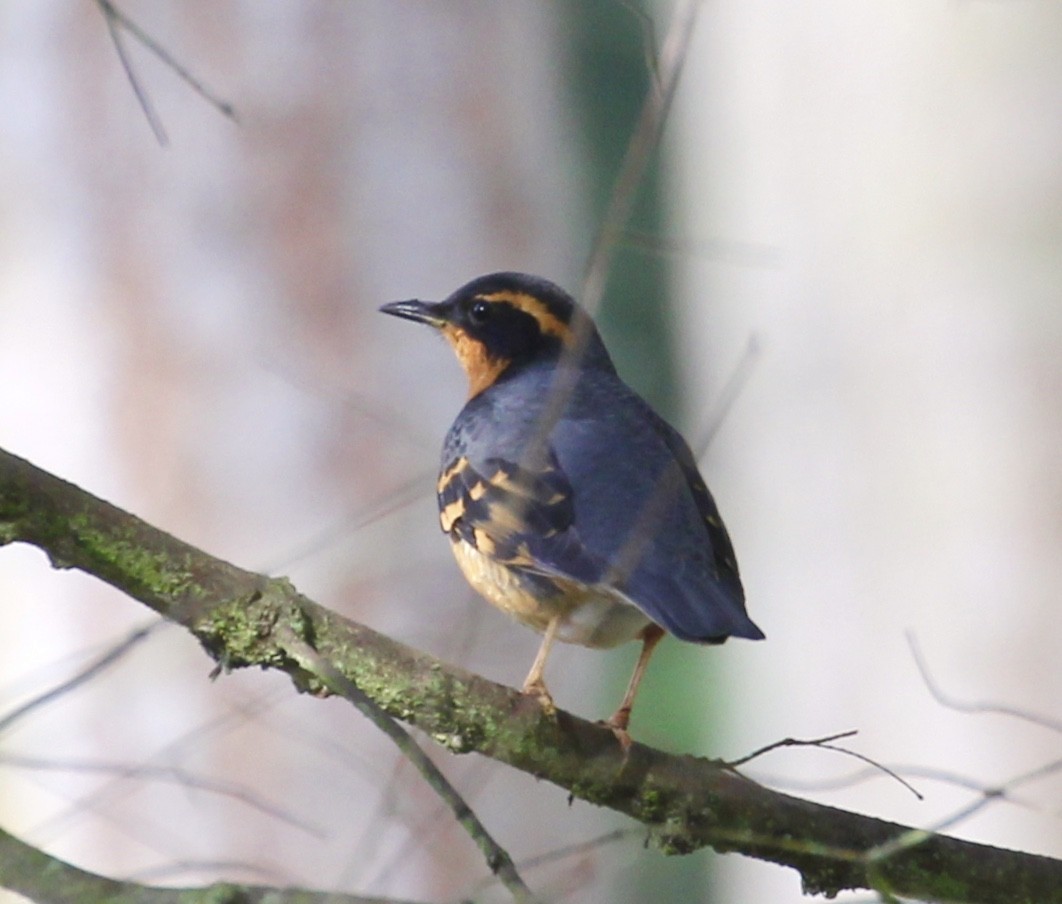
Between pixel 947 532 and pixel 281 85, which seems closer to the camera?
pixel 281 85

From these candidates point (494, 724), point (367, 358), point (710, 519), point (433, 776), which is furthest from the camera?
point (367, 358)

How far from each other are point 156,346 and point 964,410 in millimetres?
2770

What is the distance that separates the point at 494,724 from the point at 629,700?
711mm

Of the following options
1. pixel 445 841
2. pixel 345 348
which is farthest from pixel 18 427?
pixel 445 841

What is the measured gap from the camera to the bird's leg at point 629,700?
9.70 ft

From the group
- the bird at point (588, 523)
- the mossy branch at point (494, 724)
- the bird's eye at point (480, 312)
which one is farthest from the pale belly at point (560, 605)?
the bird's eye at point (480, 312)

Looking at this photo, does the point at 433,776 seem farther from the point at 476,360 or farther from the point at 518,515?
the point at 476,360

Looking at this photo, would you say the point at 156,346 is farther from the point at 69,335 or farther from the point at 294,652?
the point at 294,652

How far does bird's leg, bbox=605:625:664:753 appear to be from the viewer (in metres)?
2.96

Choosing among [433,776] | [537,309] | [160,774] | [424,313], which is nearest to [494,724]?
[433,776]

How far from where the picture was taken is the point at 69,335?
16.5 ft

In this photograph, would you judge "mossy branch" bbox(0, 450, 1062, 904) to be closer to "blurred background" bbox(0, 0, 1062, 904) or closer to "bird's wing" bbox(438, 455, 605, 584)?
"bird's wing" bbox(438, 455, 605, 584)

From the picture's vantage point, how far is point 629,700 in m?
3.44

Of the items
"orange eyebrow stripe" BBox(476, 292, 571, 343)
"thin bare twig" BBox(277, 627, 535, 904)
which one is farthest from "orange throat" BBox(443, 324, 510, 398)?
"thin bare twig" BBox(277, 627, 535, 904)
